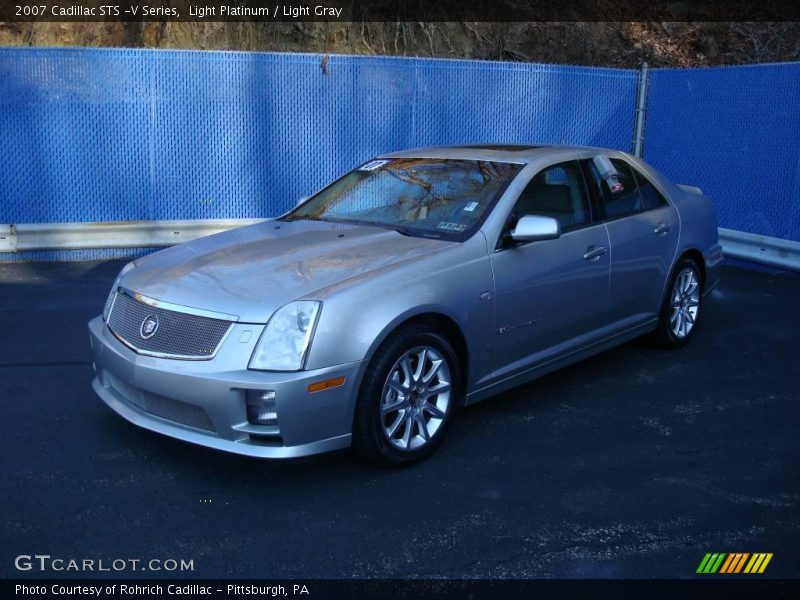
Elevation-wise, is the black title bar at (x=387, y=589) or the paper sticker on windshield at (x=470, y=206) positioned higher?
the paper sticker on windshield at (x=470, y=206)

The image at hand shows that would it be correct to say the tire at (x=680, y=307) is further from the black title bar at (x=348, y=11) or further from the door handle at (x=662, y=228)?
the black title bar at (x=348, y=11)

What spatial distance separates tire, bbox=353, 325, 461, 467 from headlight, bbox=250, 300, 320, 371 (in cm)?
38

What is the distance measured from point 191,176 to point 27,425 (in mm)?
5838

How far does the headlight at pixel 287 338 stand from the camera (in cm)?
404

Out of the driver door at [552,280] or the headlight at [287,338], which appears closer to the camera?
the headlight at [287,338]

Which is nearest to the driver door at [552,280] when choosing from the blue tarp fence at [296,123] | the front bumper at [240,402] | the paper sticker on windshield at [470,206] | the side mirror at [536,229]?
the side mirror at [536,229]

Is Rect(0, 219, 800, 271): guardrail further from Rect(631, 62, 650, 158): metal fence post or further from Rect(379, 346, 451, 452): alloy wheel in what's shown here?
Rect(379, 346, 451, 452): alloy wheel

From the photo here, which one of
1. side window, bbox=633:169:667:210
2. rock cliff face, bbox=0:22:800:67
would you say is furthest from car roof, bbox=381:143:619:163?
rock cliff face, bbox=0:22:800:67

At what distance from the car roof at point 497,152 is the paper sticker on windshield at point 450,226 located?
2.51ft

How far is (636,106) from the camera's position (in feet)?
38.8

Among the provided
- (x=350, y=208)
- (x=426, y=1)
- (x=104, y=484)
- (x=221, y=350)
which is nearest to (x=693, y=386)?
A: (x=350, y=208)

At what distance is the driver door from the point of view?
505 cm

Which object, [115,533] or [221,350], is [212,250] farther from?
[115,533]

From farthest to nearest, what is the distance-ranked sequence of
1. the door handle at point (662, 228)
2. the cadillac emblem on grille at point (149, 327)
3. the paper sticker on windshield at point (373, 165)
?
1. the door handle at point (662, 228)
2. the paper sticker on windshield at point (373, 165)
3. the cadillac emblem on grille at point (149, 327)
